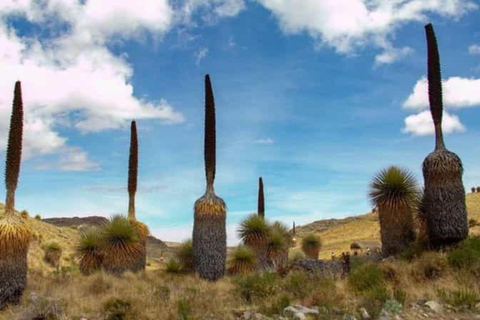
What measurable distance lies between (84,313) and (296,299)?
578 cm

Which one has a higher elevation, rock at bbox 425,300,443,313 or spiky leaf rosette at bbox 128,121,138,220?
spiky leaf rosette at bbox 128,121,138,220

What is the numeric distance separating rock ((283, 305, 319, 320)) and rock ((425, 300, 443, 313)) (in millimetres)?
2500

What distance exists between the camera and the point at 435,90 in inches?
854

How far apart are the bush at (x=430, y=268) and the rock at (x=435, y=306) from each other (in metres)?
4.41

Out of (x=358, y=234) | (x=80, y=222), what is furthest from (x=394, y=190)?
(x=80, y=222)

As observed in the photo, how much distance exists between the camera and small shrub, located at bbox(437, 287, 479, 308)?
11.9m

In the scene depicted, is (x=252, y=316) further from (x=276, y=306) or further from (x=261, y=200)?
(x=261, y=200)

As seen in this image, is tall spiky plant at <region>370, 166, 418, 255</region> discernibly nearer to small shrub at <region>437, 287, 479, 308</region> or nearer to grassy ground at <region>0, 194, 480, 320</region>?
grassy ground at <region>0, 194, 480, 320</region>

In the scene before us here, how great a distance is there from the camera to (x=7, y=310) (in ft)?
52.1

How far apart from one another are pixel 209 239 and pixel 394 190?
342 inches

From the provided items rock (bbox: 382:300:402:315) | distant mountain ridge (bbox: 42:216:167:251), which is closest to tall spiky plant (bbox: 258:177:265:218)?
rock (bbox: 382:300:402:315)

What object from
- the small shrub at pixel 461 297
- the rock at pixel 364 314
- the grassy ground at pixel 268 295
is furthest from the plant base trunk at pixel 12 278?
the small shrub at pixel 461 297

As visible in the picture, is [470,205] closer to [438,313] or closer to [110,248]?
[110,248]

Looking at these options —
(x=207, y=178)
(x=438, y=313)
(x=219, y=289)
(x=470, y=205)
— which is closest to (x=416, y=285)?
(x=438, y=313)
